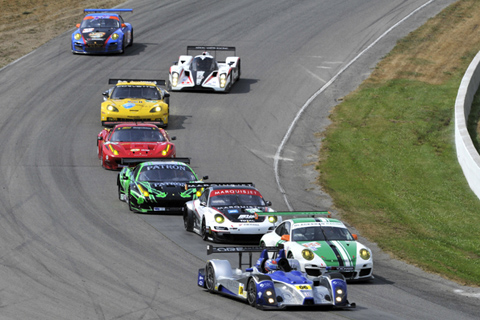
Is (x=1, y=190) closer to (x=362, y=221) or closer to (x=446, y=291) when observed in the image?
(x=362, y=221)

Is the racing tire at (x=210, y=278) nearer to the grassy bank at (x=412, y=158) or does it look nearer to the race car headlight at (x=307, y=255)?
the race car headlight at (x=307, y=255)

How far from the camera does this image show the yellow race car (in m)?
32.1

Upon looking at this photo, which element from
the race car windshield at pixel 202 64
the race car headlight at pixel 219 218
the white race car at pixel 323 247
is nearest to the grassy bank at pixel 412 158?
the white race car at pixel 323 247

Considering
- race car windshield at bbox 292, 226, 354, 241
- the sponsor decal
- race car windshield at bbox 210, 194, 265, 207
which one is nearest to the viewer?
race car windshield at bbox 292, 226, 354, 241

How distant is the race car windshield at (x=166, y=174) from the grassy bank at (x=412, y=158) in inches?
182

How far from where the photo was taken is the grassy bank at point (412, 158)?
22125 millimetres

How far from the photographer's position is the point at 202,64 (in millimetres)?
37906

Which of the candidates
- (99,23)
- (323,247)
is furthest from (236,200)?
(99,23)

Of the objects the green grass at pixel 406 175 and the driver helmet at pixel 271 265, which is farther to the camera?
the green grass at pixel 406 175

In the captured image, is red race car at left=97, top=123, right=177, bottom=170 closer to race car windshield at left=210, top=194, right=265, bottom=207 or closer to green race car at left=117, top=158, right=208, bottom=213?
green race car at left=117, top=158, right=208, bottom=213

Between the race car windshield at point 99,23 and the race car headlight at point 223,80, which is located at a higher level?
the race car windshield at point 99,23

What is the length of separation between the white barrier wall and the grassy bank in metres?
0.41

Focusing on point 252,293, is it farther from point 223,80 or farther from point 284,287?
point 223,80

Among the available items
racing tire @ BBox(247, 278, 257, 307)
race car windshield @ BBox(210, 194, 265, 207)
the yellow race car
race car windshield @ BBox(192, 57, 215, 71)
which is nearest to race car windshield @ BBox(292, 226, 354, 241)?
racing tire @ BBox(247, 278, 257, 307)
